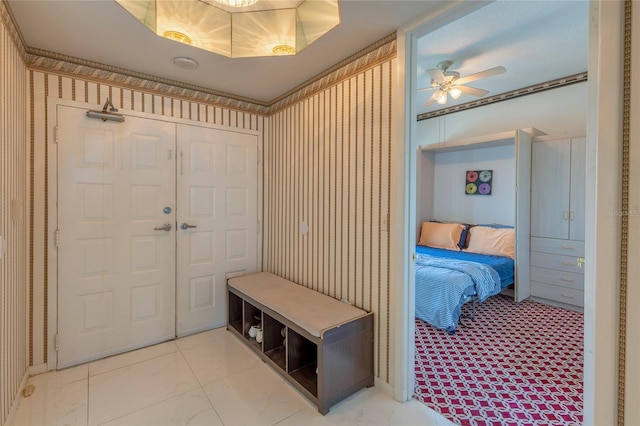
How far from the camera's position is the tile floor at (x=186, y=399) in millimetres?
1798

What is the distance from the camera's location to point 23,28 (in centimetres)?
188

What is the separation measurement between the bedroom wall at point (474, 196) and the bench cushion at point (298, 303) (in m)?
3.31

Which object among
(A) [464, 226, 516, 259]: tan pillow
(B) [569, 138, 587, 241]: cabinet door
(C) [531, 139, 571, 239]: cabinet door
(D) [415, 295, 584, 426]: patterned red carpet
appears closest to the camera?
(D) [415, 295, 584, 426]: patterned red carpet

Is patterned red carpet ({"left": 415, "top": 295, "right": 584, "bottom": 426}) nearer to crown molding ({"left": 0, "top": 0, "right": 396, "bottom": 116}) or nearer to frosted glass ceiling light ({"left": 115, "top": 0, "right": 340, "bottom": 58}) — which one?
crown molding ({"left": 0, "top": 0, "right": 396, "bottom": 116})

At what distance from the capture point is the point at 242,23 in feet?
7.13

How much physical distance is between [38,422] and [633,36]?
3389 millimetres

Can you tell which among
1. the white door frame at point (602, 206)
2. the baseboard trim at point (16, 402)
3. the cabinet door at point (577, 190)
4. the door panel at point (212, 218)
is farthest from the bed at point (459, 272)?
→ the baseboard trim at point (16, 402)

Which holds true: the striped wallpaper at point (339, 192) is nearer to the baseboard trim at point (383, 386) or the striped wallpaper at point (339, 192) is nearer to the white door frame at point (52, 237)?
the baseboard trim at point (383, 386)

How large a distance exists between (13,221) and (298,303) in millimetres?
1854

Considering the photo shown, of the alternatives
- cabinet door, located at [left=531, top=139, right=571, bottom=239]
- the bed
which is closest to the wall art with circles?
the bed

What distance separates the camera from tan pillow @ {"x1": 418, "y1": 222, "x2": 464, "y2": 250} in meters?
4.62

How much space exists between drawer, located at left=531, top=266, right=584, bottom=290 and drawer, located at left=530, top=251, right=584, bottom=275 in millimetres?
47

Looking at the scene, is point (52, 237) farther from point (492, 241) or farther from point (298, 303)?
point (492, 241)

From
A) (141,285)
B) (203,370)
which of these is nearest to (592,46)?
(203,370)
